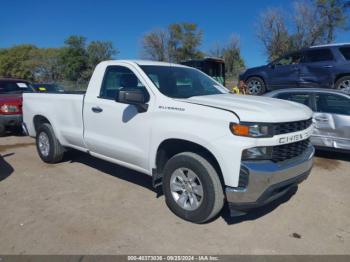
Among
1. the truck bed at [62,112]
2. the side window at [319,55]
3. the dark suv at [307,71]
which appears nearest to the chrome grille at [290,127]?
the truck bed at [62,112]

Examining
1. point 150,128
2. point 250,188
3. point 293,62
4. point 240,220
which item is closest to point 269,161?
point 250,188

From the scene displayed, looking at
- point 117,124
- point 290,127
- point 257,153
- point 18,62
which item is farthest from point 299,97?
point 18,62

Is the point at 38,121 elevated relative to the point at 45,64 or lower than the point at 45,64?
lower

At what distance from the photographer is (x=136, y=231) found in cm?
366

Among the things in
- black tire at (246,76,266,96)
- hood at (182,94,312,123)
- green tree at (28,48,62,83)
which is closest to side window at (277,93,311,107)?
hood at (182,94,312,123)

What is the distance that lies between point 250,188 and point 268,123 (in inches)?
26.9

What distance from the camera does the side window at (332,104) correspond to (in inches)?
250

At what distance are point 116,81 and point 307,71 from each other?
261 inches

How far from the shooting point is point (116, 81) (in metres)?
4.85

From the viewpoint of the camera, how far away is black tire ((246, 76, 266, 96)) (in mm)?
10594

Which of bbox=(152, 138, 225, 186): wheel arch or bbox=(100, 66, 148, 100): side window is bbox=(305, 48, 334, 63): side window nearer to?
bbox=(100, 66, 148, 100): side window

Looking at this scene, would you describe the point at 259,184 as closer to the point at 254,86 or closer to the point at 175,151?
the point at 175,151

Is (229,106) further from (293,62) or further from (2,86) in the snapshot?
(2,86)

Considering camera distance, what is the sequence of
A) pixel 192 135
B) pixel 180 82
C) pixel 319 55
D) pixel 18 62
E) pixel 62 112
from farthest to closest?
pixel 18 62
pixel 319 55
pixel 62 112
pixel 180 82
pixel 192 135
